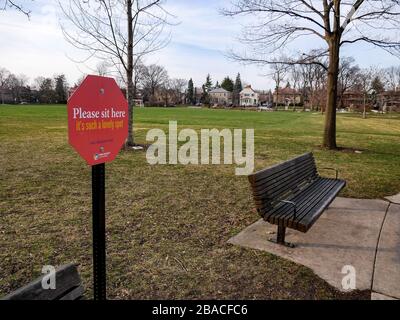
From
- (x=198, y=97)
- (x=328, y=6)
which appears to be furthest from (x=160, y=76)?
(x=328, y=6)

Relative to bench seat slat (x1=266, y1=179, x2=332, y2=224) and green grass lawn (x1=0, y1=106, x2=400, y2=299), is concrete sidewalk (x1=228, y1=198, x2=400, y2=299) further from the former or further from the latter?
bench seat slat (x1=266, y1=179, x2=332, y2=224)

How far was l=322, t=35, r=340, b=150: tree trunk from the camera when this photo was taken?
12.2 meters

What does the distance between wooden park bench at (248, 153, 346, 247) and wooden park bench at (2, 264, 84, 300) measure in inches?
97.1

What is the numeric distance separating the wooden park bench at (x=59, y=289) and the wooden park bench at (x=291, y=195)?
2.47 meters

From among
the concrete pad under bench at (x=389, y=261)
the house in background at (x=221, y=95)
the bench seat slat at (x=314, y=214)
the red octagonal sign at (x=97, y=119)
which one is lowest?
the concrete pad under bench at (x=389, y=261)

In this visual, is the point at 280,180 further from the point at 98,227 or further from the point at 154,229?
the point at 98,227

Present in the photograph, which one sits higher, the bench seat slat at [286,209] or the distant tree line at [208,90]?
the distant tree line at [208,90]

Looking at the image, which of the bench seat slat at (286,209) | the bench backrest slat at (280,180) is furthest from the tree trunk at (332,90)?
the bench seat slat at (286,209)

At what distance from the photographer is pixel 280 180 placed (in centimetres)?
477

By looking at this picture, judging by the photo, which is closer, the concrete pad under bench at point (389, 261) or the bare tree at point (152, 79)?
the concrete pad under bench at point (389, 261)

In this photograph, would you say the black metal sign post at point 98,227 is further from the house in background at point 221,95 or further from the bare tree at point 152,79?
the house in background at point 221,95

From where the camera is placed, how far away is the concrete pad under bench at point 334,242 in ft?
12.3

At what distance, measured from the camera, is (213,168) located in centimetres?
933

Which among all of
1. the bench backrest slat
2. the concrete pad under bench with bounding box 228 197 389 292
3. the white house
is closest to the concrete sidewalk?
the concrete pad under bench with bounding box 228 197 389 292
